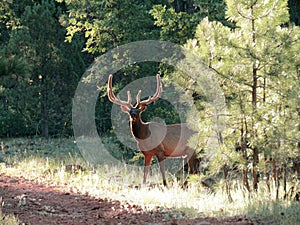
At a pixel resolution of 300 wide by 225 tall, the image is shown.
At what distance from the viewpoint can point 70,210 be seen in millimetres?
A: 8000

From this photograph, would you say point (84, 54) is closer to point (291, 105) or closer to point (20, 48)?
point (20, 48)

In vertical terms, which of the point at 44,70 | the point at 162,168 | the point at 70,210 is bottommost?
the point at 70,210

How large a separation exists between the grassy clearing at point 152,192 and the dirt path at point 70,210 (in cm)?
27

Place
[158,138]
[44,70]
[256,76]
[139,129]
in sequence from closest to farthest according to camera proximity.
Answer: [256,76] → [139,129] → [158,138] → [44,70]

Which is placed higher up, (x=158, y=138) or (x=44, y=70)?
(x=44, y=70)

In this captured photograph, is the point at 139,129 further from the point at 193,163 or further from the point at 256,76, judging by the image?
the point at 256,76

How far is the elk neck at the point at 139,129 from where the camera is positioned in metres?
10.5

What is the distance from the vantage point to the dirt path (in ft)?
23.2

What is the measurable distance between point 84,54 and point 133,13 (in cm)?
682

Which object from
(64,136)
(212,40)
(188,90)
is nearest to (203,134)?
(188,90)

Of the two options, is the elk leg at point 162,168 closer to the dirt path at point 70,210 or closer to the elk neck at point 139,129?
the elk neck at point 139,129

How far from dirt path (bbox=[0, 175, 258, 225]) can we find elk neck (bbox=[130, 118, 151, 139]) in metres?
1.86

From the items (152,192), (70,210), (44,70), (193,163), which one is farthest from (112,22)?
(70,210)

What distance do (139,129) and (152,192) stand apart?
2.06 m
